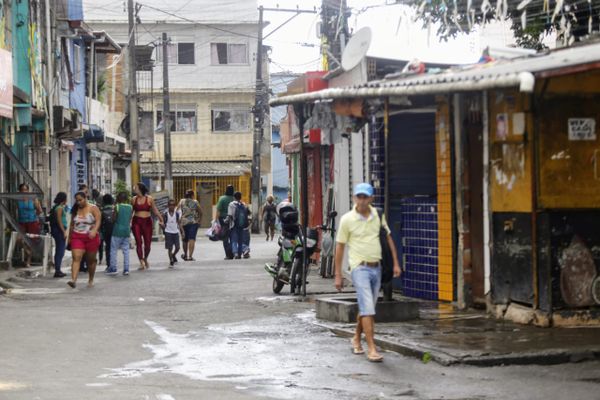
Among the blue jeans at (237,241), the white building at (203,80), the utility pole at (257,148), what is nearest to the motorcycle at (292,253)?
the blue jeans at (237,241)

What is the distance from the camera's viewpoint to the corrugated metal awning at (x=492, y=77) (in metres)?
10.5

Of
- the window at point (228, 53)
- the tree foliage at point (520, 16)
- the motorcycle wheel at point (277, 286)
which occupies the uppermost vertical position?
the window at point (228, 53)

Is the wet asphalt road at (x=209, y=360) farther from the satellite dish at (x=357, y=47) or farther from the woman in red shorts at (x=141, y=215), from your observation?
the woman in red shorts at (x=141, y=215)

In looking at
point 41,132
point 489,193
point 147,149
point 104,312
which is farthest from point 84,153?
point 489,193

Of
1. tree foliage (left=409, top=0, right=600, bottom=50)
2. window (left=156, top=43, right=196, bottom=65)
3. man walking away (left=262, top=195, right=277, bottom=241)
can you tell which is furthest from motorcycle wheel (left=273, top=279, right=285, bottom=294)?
window (left=156, top=43, right=196, bottom=65)

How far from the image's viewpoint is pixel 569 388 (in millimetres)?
9344

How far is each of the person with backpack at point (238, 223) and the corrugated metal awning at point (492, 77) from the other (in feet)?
39.6

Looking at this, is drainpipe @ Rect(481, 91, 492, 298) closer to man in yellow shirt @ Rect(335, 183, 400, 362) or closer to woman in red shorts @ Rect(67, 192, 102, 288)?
man in yellow shirt @ Rect(335, 183, 400, 362)

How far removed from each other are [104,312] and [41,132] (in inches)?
486

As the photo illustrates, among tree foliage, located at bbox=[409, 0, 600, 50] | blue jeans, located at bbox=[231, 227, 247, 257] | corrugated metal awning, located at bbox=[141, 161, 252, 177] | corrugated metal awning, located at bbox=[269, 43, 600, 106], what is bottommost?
blue jeans, located at bbox=[231, 227, 247, 257]

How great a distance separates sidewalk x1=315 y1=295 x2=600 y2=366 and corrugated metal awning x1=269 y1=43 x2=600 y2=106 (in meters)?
2.52

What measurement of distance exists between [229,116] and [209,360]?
4935 cm

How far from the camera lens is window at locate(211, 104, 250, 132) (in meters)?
60.0

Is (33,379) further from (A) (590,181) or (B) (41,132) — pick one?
(B) (41,132)
